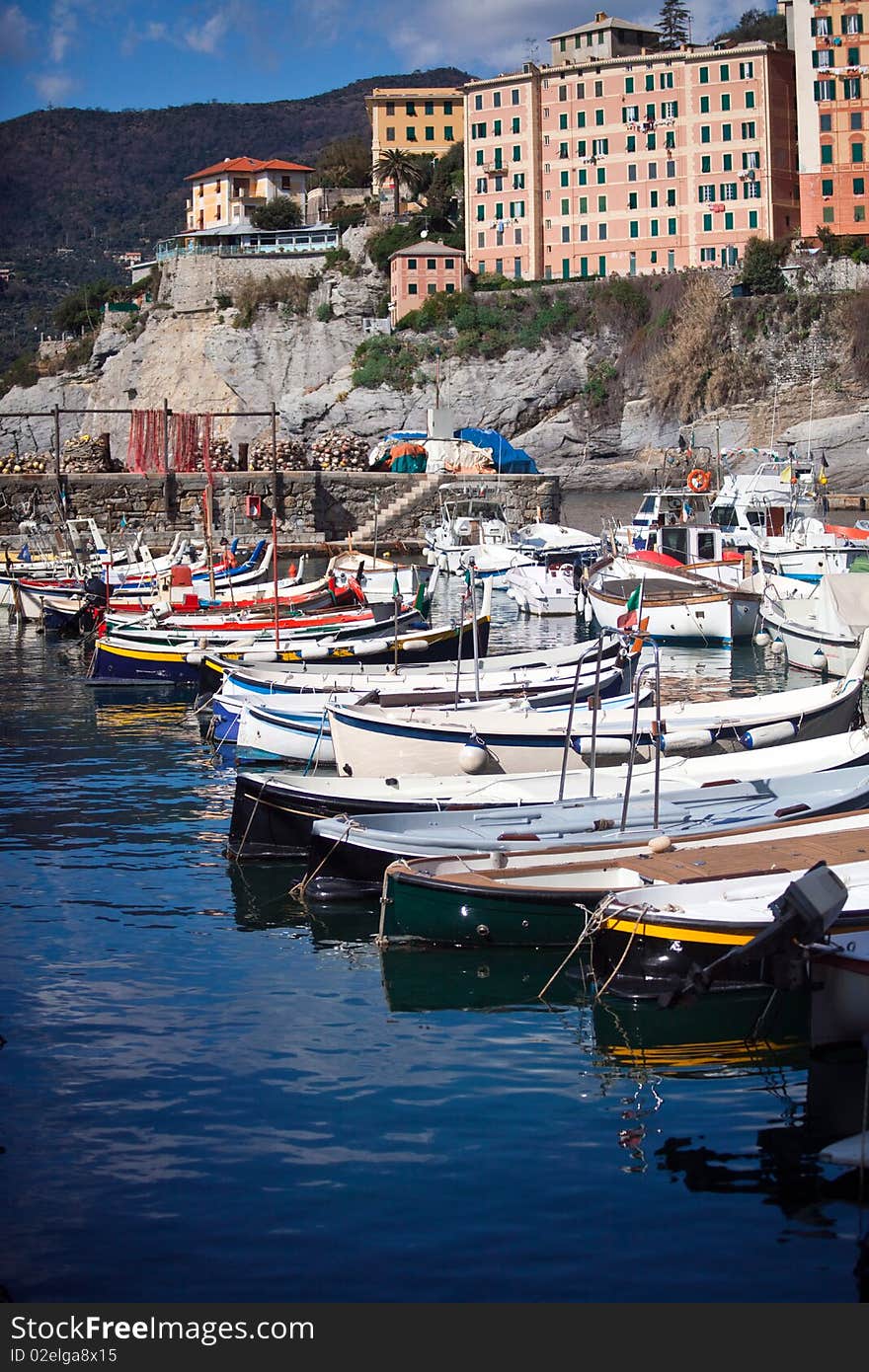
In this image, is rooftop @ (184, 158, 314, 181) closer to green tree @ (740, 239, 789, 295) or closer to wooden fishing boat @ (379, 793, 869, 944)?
green tree @ (740, 239, 789, 295)

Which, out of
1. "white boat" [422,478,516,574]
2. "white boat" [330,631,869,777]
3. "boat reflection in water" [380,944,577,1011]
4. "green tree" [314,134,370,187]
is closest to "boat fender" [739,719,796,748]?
"white boat" [330,631,869,777]

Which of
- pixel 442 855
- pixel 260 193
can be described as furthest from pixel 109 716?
pixel 260 193

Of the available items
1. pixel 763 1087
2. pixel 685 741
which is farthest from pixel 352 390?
pixel 763 1087

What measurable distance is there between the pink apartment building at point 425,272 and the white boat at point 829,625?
66.8 m

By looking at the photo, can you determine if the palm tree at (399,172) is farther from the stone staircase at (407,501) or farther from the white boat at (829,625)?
the white boat at (829,625)

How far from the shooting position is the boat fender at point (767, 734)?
766 inches

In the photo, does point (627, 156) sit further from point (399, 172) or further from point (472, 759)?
point (472, 759)

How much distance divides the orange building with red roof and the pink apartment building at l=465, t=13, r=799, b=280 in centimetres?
2819

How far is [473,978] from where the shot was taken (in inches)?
543

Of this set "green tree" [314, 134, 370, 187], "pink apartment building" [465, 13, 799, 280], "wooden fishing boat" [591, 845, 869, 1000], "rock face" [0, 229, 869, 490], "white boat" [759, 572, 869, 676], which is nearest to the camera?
"wooden fishing boat" [591, 845, 869, 1000]

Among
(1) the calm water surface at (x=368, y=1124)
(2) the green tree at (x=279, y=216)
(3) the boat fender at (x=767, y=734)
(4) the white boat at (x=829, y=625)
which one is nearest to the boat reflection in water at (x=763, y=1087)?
(1) the calm water surface at (x=368, y=1124)

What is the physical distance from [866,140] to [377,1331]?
88.0 m

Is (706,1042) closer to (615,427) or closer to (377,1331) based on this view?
(377,1331)

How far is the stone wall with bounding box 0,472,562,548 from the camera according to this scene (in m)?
54.5
